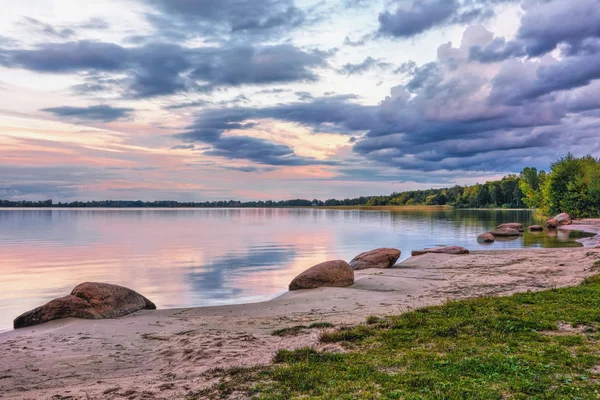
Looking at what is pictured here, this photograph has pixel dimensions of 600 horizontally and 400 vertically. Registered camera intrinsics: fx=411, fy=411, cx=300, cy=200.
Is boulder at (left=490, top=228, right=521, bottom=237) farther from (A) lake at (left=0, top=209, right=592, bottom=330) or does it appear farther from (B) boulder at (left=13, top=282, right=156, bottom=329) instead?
(B) boulder at (left=13, top=282, right=156, bottom=329)

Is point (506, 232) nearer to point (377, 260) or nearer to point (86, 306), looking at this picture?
point (377, 260)

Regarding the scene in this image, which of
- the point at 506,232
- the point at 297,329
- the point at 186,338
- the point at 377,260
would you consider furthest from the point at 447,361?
the point at 506,232

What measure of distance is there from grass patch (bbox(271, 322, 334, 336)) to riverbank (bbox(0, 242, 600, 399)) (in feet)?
0.74

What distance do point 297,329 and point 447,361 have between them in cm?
461

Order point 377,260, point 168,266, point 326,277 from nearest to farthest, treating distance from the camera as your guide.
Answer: point 326,277 < point 377,260 < point 168,266

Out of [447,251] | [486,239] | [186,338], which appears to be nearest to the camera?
[186,338]

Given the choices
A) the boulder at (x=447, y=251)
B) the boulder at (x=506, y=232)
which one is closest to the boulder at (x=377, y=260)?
the boulder at (x=447, y=251)

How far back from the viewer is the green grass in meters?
6.67

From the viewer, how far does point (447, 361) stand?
7.87 metres

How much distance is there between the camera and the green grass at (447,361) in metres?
6.67

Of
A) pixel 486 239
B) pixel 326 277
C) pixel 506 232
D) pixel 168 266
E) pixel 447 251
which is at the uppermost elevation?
pixel 326 277

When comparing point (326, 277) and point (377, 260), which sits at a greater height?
point (326, 277)

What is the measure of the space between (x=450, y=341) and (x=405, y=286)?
9.89 metres

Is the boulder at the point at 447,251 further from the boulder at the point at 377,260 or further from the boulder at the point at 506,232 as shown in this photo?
the boulder at the point at 506,232
